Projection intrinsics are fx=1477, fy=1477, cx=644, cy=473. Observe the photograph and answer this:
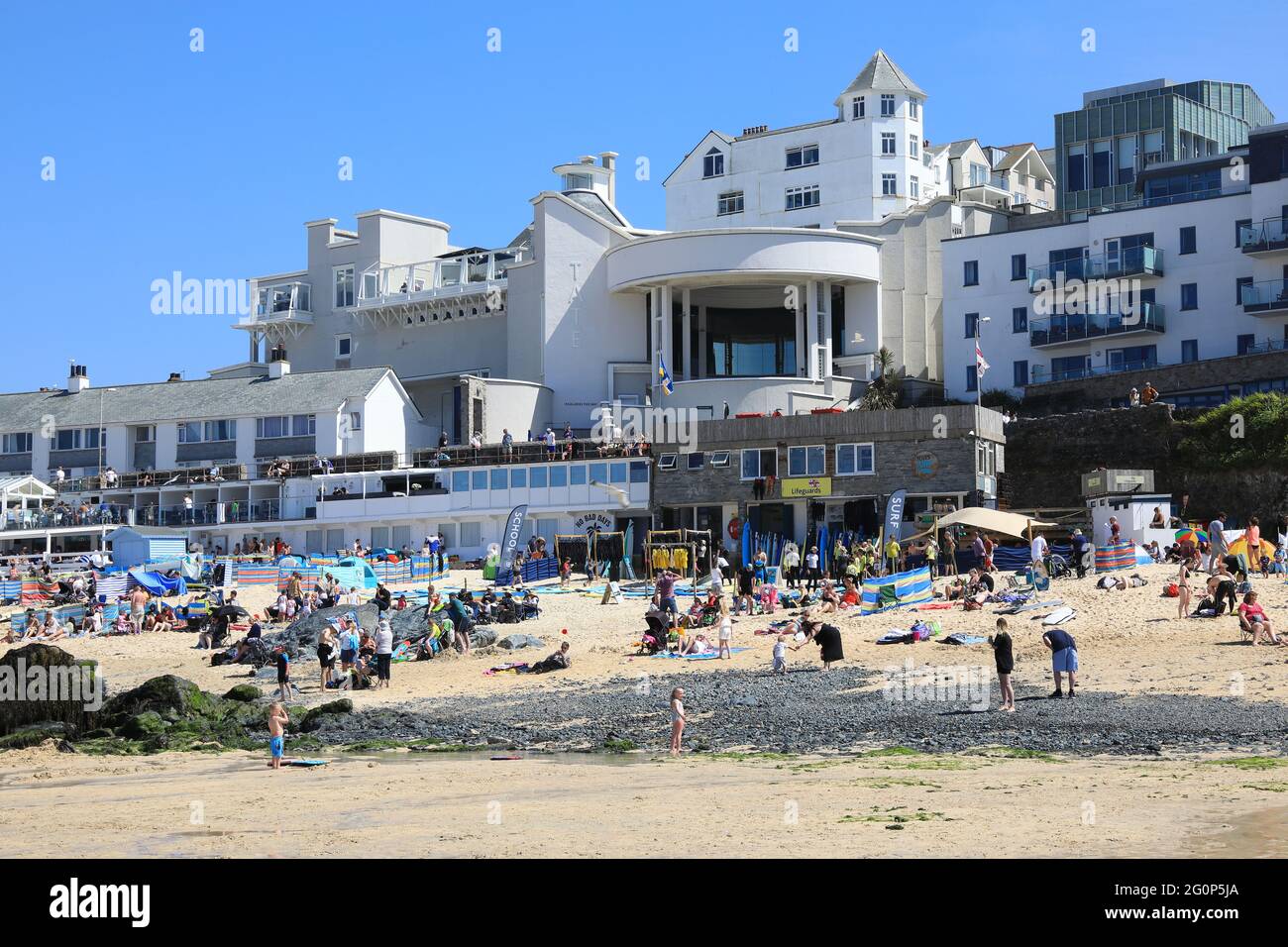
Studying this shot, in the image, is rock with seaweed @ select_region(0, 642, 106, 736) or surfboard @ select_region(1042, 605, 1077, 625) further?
surfboard @ select_region(1042, 605, 1077, 625)

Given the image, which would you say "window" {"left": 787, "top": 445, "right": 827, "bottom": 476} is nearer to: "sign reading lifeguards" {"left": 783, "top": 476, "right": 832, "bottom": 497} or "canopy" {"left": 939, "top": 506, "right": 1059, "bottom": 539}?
"sign reading lifeguards" {"left": 783, "top": 476, "right": 832, "bottom": 497}

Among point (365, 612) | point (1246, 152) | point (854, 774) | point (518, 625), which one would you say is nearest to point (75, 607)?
point (365, 612)

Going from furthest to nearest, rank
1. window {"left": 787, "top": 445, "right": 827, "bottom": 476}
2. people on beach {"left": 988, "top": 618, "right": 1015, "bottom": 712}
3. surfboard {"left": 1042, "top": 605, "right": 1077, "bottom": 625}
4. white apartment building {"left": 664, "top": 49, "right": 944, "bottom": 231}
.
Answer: white apartment building {"left": 664, "top": 49, "right": 944, "bottom": 231} → window {"left": 787, "top": 445, "right": 827, "bottom": 476} → surfboard {"left": 1042, "top": 605, "right": 1077, "bottom": 625} → people on beach {"left": 988, "top": 618, "right": 1015, "bottom": 712}

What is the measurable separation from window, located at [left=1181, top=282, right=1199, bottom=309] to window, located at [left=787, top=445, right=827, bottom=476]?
18.1 meters

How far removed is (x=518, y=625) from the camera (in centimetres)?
3775

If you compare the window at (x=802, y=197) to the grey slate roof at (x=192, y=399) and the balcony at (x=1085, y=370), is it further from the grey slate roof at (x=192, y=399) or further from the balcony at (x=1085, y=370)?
the grey slate roof at (x=192, y=399)

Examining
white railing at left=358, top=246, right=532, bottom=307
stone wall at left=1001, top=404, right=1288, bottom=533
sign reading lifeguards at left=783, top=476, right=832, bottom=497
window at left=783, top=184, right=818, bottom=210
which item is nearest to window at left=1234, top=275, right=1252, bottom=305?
stone wall at left=1001, top=404, right=1288, bottom=533

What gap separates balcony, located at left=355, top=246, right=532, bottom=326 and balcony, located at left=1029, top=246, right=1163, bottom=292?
929 inches

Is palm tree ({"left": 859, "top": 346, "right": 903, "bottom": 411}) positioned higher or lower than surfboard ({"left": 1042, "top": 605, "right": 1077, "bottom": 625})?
higher

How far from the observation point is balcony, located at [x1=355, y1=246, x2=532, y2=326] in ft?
Result: 226

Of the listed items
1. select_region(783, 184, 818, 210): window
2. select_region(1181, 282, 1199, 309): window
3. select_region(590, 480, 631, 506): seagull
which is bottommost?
select_region(590, 480, 631, 506): seagull

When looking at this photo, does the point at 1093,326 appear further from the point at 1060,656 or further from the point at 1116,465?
the point at 1060,656

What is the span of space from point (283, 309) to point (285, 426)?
12.9 m

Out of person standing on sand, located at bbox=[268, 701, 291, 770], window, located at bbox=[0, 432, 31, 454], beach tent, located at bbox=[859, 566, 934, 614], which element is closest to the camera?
person standing on sand, located at bbox=[268, 701, 291, 770]
